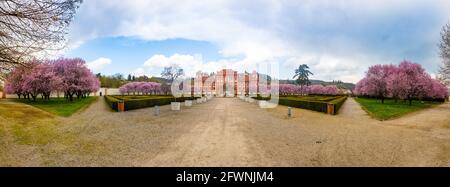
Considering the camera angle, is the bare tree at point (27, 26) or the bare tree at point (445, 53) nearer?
the bare tree at point (27, 26)

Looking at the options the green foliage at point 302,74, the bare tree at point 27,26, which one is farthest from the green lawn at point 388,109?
the green foliage at point 302,74

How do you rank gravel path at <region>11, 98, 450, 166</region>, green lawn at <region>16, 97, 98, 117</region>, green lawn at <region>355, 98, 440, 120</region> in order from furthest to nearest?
green lawn at <region>16, 97, 98, 117</region> < green lawn at <region>355, 98, 440, 120</region> < gravel path at <region>11, 98, 450, 166</region>

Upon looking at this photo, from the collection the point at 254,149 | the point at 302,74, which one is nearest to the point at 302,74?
the point at 302,74

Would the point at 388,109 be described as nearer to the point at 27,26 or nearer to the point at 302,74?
the point at 27,26

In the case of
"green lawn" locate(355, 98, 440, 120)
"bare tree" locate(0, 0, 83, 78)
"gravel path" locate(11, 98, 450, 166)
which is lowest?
"gravel path" locate(11, 98, 450, 166)

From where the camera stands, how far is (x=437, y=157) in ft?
24.9

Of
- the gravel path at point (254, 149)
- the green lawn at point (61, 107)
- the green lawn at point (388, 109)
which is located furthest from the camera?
the green lawn at point (61, 107)

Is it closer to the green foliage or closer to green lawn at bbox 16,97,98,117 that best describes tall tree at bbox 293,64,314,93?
the green foliage

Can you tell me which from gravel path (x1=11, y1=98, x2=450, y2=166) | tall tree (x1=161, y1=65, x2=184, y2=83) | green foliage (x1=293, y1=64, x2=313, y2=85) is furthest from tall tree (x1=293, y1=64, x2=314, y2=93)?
gravel path (x1=11, y1=98, x2=450, y2=166)

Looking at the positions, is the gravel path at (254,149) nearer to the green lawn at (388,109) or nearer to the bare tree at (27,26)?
the bare tree at (27,26)

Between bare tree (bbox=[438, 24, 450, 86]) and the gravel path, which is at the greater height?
bare tree (bbox=[438, 24, 450, 86])

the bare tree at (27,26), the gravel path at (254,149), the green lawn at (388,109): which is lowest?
the gravel path at (254,149)
